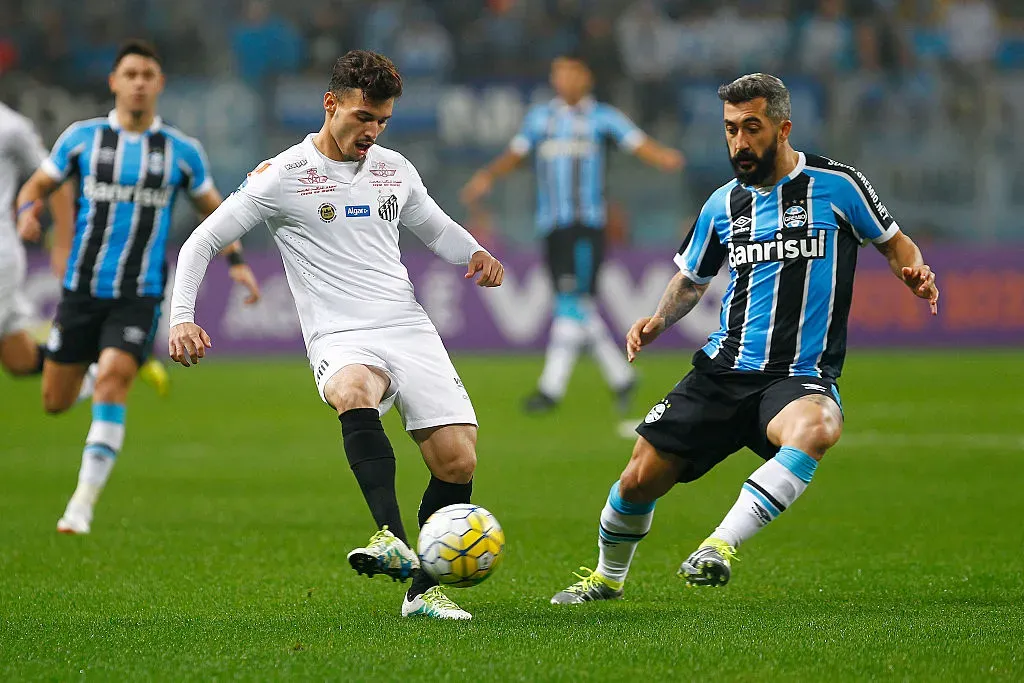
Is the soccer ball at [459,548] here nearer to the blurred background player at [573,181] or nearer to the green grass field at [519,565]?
the green grass field at [519,565]

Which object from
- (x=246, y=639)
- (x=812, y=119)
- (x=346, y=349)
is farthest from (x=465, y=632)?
(x=812, y=119)

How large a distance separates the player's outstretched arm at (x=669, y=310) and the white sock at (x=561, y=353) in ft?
23.3

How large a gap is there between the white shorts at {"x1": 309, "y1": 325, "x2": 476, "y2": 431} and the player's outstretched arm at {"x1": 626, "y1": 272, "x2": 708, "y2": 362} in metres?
0.70

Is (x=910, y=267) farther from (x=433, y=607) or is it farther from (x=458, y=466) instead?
(x=433, y=607)

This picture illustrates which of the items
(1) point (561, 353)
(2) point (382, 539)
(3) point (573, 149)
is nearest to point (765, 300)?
(2) point (382, 539)

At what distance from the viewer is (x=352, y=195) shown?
538 cm

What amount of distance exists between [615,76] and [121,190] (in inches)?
510

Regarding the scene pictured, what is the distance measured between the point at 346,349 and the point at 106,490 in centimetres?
441

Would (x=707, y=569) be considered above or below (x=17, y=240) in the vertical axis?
below

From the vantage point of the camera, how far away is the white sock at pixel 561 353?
42.1ft

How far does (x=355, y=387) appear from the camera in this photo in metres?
5.11

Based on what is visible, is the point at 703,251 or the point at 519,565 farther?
the point at 519,565

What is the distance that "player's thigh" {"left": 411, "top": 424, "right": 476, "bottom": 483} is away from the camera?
5.27 metres

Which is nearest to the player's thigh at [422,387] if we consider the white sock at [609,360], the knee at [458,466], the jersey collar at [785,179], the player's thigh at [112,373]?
the knee at [458,466]
